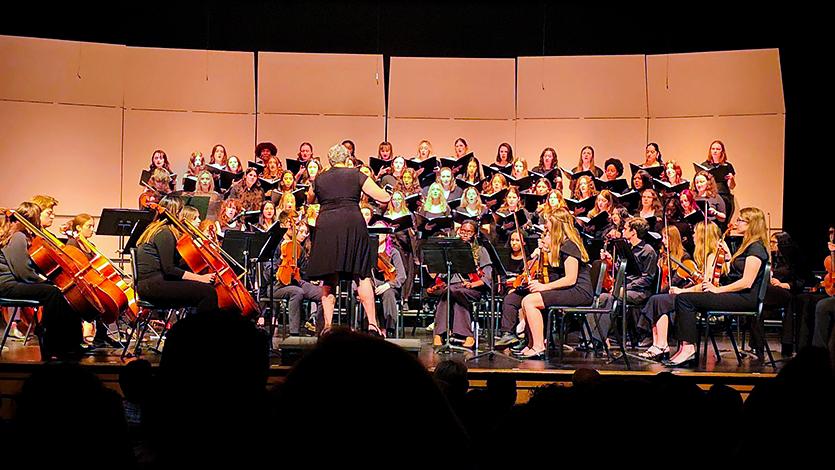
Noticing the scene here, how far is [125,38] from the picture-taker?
38.8ft

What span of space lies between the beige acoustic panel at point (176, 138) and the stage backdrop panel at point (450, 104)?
1.98m

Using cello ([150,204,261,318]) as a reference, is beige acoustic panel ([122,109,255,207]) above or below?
above

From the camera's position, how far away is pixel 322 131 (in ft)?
39.4

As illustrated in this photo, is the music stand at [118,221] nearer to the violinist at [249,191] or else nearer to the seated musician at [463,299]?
the violinist at [249,191]

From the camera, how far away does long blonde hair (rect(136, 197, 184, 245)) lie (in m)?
6.47

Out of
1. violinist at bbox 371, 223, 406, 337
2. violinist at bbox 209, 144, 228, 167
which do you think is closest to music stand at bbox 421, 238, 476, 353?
violinist at bbox 371, 223, 406, 337

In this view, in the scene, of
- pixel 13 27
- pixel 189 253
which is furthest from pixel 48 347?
pixel 13 27

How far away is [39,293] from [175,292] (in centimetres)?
99

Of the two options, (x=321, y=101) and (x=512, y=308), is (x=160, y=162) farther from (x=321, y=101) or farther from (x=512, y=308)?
(x=512, y=308)

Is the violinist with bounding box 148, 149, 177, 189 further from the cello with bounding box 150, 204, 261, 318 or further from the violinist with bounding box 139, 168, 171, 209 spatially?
the cello with bounding box 150, 204, 261, 318

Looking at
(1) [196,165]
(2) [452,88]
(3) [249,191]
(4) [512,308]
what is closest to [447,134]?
(2) [452,88]

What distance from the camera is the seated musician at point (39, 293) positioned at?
629cm

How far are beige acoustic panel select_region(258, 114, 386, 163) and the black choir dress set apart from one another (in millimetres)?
5808

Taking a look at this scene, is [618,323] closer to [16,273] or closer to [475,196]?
[475,196]
